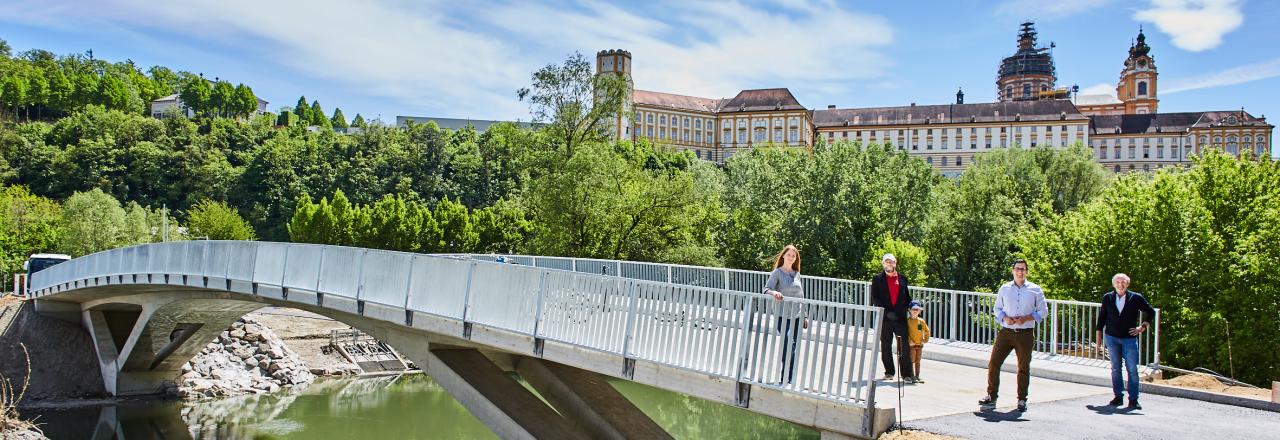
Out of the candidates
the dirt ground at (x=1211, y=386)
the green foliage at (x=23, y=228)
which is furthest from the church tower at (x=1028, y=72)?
the dirt ground at (x=1211, y=386)

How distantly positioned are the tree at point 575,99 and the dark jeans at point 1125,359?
29546 millimetres

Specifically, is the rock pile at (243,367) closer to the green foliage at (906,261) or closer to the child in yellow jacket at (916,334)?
the green foliage at (906,261)

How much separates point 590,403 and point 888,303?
4798mm

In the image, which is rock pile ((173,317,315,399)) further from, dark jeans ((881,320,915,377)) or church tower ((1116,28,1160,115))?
church tower ((1116,28,1160,115))

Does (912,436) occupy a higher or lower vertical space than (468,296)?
lower

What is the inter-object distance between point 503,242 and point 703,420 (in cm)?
3815

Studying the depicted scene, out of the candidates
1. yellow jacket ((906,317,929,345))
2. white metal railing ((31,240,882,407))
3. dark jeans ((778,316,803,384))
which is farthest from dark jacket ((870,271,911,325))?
dark jeans ((778,316,803,384))

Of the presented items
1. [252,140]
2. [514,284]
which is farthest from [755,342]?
[252,140]

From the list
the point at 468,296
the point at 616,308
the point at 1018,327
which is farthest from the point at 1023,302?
the point at 468,296

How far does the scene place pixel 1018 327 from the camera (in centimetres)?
957

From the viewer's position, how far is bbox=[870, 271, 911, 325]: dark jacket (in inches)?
398

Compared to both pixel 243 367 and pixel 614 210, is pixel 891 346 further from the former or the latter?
pixel 243 367

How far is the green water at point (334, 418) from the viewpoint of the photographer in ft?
83.0

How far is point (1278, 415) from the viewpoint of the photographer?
384 inches
